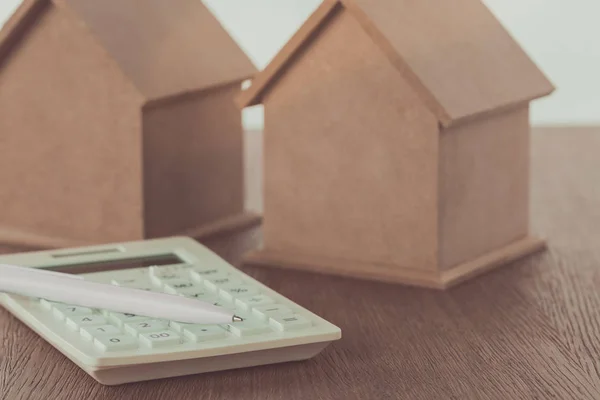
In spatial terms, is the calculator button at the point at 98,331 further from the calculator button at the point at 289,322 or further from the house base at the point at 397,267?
the house base at the point at 397,267

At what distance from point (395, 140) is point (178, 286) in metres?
0.21

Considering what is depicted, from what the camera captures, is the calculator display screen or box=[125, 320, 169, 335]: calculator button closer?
box=[125, 320, 169, 335]: calculator button

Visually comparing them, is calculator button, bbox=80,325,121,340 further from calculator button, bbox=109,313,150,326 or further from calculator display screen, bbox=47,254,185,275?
calculator display screen, bbox=47,254,185,275

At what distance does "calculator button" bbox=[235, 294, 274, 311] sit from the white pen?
0.04 m

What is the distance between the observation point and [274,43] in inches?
85.0

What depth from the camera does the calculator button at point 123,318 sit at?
26.2 inches

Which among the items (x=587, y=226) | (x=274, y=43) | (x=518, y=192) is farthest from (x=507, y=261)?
(x=274, y=43)

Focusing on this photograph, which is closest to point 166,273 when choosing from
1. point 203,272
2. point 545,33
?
point 203,272

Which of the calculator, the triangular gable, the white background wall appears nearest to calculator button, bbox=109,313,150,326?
the calculator

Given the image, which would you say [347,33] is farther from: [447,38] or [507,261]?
[507,261]

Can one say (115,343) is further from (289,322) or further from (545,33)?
(545,33)

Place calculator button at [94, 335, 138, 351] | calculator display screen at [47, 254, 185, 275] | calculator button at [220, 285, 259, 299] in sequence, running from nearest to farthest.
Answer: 1. calculator button at [94, 335, 138, 351]
2. calculator button at [220, 285, 259, 299]
3. calculator display screen at [47, 254, 185, 275]

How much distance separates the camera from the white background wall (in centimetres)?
215

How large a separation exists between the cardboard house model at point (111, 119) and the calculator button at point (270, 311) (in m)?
0.26
